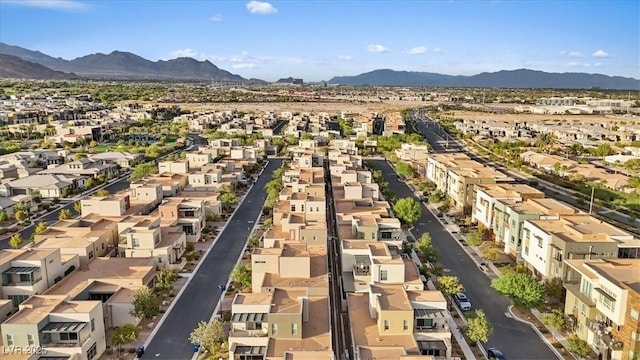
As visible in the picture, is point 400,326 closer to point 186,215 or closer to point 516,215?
point 516,215

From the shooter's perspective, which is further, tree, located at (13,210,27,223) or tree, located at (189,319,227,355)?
tree, located at (13,210,27,223)

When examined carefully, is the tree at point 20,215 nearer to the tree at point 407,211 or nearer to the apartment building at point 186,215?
the apartment building at point 186,215

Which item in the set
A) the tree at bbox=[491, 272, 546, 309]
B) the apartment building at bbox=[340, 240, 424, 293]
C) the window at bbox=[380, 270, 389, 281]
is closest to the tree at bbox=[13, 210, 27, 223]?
the apartment building at bbox=[340, 240, 424, 293]

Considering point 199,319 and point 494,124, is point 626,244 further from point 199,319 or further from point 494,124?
point 494,124

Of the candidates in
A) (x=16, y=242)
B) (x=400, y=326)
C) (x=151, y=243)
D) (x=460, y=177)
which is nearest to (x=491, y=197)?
(x=460, y=177)

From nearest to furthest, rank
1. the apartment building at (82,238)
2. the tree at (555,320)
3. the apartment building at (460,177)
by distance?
the tree at (555,320) < the apartment building at (82,238) < the apartment building at (460,177)

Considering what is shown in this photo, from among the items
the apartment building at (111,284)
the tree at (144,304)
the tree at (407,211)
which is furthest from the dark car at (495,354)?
the tree at (407,211)

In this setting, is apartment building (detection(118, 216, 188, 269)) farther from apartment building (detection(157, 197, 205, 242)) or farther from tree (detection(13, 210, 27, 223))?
tree (detection(13, 210, 27, 223))
